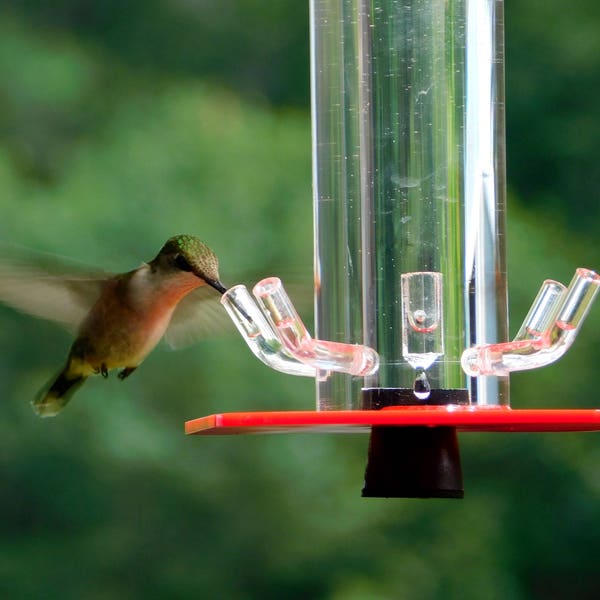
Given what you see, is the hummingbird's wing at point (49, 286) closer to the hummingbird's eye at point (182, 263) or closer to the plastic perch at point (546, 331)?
the hummingbird's eye at point (182, 263)

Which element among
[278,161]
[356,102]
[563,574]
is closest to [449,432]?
[356,102]

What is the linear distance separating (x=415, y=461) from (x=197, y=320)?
1.26m

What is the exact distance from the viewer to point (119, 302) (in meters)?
3.29

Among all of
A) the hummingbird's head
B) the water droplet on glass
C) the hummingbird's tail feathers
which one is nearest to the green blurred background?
the hummingbird's tail feathers

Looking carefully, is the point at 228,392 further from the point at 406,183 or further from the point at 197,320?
the point at 406,183

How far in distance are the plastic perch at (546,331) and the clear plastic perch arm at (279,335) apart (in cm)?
21

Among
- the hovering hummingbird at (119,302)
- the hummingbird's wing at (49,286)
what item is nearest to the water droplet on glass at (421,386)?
the hovering hummingbird at (119,302)

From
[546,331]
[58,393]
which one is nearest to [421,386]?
[546,331]

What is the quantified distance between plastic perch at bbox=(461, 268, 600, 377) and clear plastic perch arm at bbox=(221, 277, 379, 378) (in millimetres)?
206

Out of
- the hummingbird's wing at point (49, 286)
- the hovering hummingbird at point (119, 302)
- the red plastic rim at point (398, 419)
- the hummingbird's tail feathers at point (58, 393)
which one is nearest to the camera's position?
the red plastic rim at point (398, 419)

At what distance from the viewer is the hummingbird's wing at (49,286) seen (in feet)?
10.4

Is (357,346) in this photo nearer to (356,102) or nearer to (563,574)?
(356,102)

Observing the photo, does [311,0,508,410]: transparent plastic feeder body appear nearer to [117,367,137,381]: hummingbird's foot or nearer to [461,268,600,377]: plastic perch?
[461,268,600,377]: plastic perch

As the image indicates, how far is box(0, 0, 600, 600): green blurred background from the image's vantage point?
5.73 metres
